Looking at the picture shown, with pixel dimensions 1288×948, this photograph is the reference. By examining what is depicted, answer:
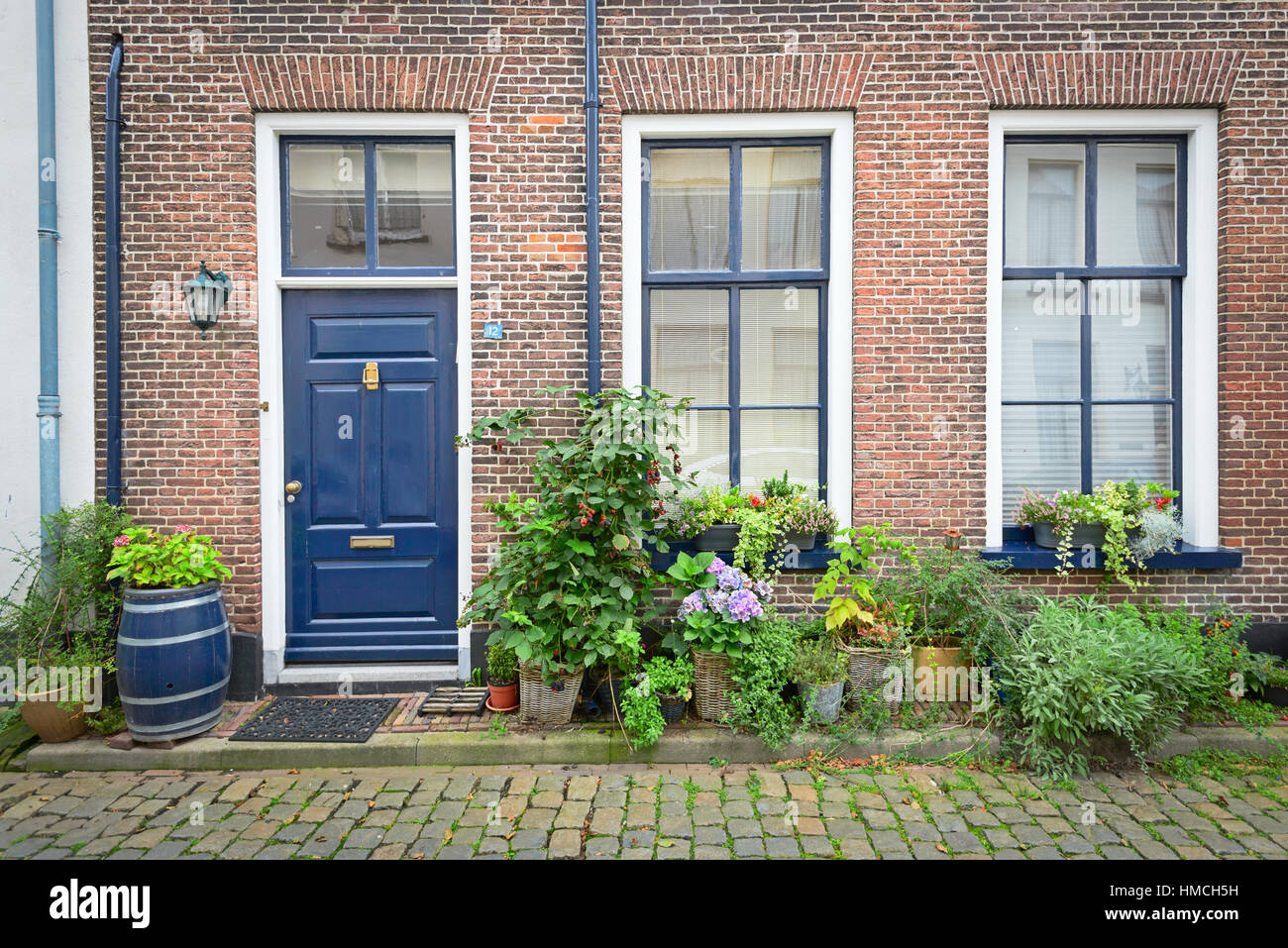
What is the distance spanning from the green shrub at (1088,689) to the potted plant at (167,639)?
181 inches

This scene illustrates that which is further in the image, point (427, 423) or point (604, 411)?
point (427, 423)

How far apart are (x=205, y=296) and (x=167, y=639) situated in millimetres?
2138

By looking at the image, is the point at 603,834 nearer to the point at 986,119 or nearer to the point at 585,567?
the point at 585,567

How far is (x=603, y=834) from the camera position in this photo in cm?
343

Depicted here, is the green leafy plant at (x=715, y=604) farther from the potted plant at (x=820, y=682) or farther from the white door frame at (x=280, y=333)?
the white door frame at (x=280, y=333)

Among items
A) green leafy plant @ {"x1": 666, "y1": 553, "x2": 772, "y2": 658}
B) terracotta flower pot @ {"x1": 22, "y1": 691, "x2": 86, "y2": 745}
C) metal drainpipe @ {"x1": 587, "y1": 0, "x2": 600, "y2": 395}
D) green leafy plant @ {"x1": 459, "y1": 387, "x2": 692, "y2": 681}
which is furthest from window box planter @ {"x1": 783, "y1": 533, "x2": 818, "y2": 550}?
terracotta flower pot @ {"x1": 22, "y1": 691, "x2": 86, "y2": 745}

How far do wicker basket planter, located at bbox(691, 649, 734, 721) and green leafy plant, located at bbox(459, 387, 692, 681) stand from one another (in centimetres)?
40

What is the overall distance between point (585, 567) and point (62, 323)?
151 inches

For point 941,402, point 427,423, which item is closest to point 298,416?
point 427,423

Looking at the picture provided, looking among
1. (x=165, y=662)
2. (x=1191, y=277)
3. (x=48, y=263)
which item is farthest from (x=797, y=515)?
(x=48, y=263)

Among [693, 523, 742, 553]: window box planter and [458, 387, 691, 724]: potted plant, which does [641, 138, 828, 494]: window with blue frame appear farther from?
[458, 387, 691, 724]: potted plant

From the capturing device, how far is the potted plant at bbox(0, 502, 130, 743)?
4.23m

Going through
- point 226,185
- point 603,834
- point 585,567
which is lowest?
point 603,834

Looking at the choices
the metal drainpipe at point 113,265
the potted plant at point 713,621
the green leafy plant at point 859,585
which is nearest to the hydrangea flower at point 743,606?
the potted plant at point 713,621
